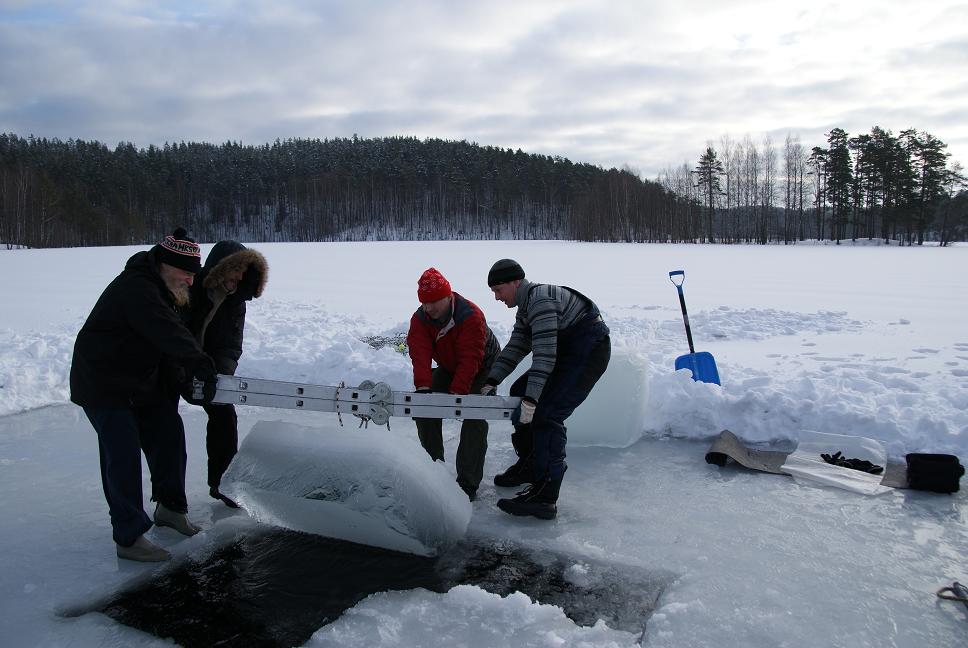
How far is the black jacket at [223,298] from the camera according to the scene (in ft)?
11.5

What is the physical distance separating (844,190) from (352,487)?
205 feet

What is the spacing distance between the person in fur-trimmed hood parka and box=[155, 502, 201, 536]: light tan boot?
1.13ft

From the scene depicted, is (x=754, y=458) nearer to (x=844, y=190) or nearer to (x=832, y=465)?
(x=832, y=465)

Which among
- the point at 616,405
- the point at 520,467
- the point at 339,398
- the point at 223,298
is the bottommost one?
the point at 520,467

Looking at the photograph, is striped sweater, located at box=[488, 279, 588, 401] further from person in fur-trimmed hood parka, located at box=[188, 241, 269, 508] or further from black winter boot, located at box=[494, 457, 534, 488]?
person in fur-trimmed hood parka, located at box=[188, 241, 269, 508]

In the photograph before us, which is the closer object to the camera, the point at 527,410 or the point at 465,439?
the point at 527,410

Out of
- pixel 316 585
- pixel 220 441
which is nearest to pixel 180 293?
pixel 220 441

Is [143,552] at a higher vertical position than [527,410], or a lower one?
lower

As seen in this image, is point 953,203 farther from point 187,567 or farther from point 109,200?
point 109,200

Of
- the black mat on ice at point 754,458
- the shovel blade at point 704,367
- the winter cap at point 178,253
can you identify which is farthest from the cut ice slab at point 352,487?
the shovel blade at point 704,367

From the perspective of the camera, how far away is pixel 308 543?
3.33 m

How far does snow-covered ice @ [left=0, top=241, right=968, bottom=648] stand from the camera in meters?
2.59

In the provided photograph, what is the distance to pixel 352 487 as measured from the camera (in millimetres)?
3062

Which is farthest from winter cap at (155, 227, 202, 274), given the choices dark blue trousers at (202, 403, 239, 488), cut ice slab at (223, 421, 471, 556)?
dark blue trousers at (202, 403, 239, 488)
